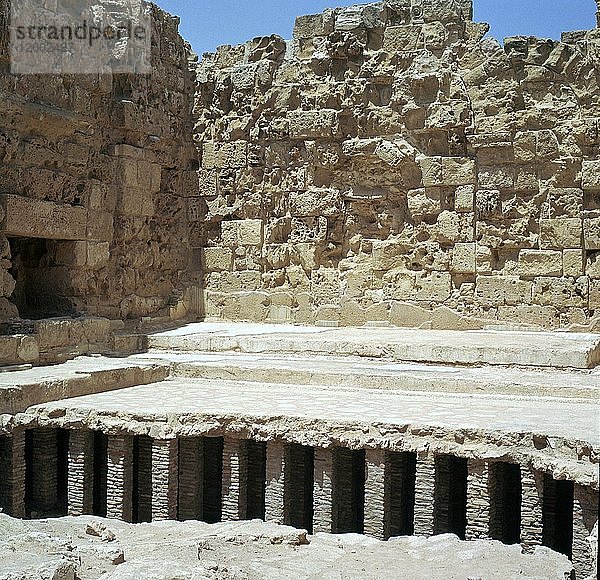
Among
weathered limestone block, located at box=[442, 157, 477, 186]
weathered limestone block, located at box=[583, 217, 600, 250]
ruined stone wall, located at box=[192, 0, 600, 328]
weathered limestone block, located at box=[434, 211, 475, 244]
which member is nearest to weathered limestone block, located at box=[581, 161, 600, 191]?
ruined stone wall, located at box=[192, 0, 600, 328]

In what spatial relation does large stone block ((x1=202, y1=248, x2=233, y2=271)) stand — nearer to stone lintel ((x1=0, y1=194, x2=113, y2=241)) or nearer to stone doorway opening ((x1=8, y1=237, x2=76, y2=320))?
stone lintel ((x1=0, y1=194, x2=113, y2=241))

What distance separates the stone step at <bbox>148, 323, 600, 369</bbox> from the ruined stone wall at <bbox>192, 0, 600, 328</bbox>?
2.63 ft

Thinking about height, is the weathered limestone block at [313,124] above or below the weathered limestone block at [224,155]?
above

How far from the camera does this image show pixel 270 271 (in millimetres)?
12961

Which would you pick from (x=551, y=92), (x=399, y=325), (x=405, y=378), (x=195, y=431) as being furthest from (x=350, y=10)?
(x=195, y=431)

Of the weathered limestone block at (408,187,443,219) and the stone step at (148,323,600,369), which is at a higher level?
the weathered limestone block at (408,187,443,219)

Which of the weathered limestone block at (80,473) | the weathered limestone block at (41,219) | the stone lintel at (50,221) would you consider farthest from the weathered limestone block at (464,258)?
the weathered limestone block at (80,473)

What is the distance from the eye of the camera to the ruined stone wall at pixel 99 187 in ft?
33.0

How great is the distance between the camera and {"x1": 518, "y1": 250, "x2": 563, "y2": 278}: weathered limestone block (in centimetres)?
1118

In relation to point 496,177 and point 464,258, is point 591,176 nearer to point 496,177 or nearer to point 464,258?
point 496,177

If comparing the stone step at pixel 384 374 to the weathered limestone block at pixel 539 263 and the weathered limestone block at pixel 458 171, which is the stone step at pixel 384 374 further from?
the weathered limestone block at pixel 458 171

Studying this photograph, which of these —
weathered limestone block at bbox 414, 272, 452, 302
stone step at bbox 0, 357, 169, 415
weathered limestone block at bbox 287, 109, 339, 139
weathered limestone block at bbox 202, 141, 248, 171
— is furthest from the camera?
weathered limestone block at bbox 202, 141, 248, 171

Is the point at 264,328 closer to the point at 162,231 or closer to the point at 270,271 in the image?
the point at 270,271

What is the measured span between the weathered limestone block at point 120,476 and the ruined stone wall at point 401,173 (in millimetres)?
5973
